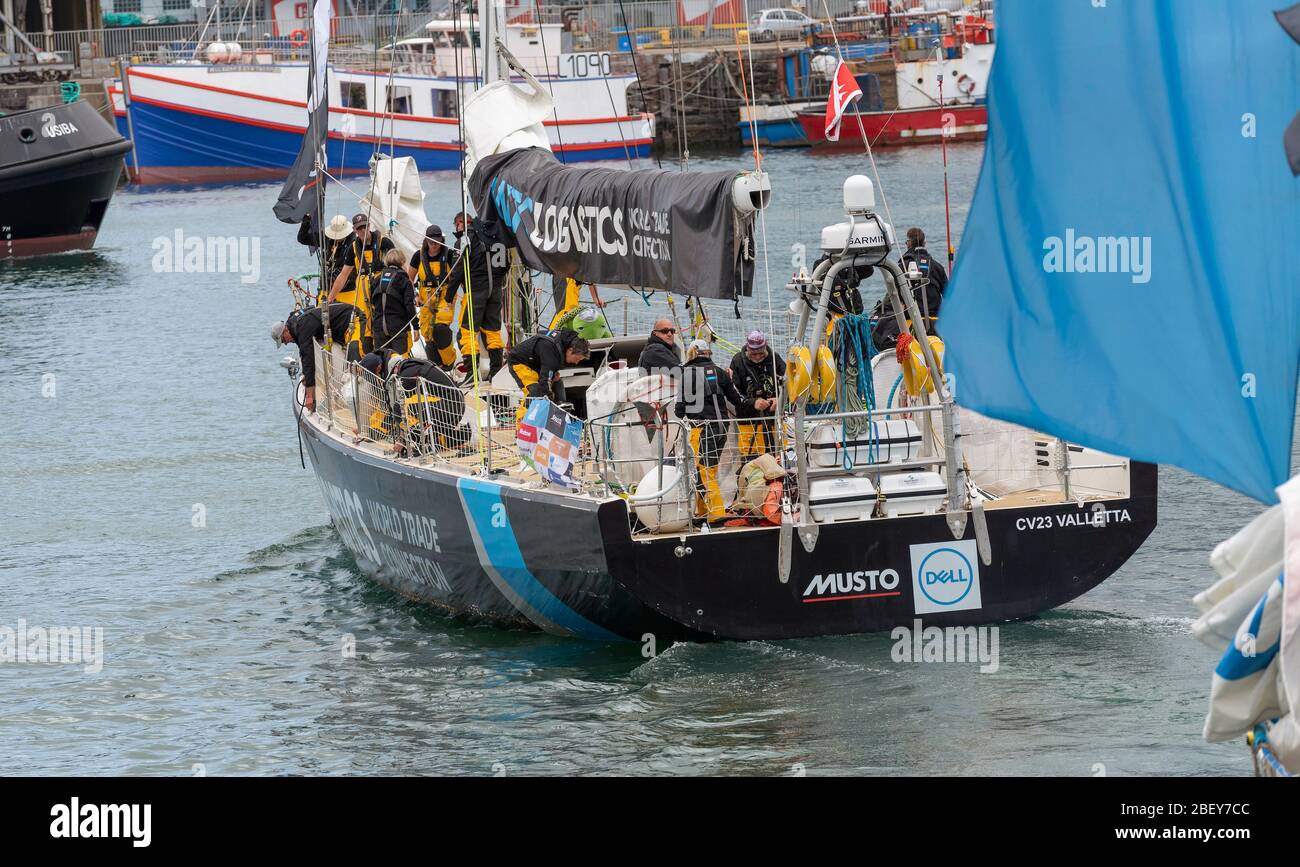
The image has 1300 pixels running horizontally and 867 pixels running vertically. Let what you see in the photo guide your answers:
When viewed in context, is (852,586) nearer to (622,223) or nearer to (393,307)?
(622,223)

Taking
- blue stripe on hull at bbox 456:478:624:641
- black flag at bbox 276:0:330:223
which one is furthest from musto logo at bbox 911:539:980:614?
black flag at bbox 276:0:330:223

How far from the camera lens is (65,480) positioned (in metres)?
21.0

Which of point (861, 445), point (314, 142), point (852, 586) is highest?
point (314, 142)

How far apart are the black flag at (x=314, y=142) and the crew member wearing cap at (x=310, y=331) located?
0.91 meters

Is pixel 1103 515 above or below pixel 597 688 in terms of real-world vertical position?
above

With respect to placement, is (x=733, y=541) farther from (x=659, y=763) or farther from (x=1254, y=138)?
(x=1254, y=138)

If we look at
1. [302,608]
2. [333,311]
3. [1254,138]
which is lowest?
[302,608]

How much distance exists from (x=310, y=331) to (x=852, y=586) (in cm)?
685

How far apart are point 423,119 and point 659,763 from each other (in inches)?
1996

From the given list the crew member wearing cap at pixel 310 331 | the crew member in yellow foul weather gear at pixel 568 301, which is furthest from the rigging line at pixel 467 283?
the crew member wearing cap at pixel 310 331

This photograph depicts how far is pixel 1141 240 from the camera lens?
520 cm

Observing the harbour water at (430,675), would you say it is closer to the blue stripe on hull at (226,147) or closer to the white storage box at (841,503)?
the white storage box at (841,503)

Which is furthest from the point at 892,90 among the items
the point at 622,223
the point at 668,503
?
the point at 668,503
